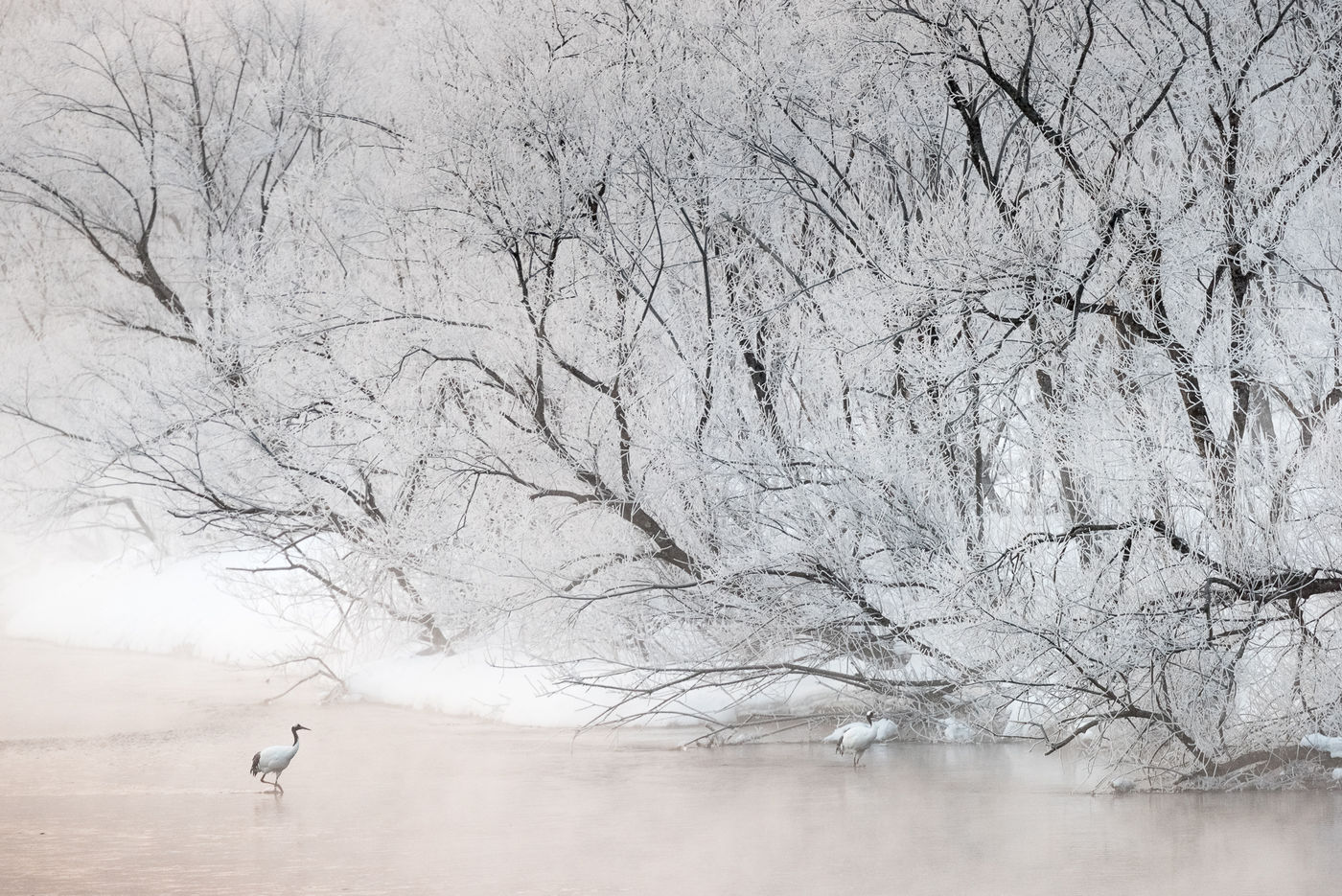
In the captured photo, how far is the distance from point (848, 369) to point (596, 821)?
3.86m

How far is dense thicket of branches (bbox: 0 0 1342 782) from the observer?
8984 mm

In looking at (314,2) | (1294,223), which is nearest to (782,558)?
(1294,223)

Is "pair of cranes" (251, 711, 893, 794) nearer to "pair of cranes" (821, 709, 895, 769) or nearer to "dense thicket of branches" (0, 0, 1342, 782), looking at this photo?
"pair of cranes" (821, 709, 895, 769)

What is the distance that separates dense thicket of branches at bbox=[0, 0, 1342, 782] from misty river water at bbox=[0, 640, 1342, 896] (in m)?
0.66

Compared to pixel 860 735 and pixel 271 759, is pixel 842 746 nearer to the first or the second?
pixel 860 735

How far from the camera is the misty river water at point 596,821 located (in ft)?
23.8

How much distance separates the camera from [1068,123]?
10672 mm

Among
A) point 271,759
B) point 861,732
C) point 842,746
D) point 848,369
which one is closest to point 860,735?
point 861,732

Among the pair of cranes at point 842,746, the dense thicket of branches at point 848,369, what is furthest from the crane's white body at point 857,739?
the dense thicket of branches at point 848,369

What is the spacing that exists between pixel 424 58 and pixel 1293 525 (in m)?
8.03

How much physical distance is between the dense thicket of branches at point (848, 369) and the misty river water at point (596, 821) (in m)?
0.66

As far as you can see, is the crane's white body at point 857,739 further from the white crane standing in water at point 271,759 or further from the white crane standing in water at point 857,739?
the white crane standing in water at point 271,759

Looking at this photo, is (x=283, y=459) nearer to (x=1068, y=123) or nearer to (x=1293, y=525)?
(x=1068, y=123)

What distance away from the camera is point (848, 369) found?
35.1ft
